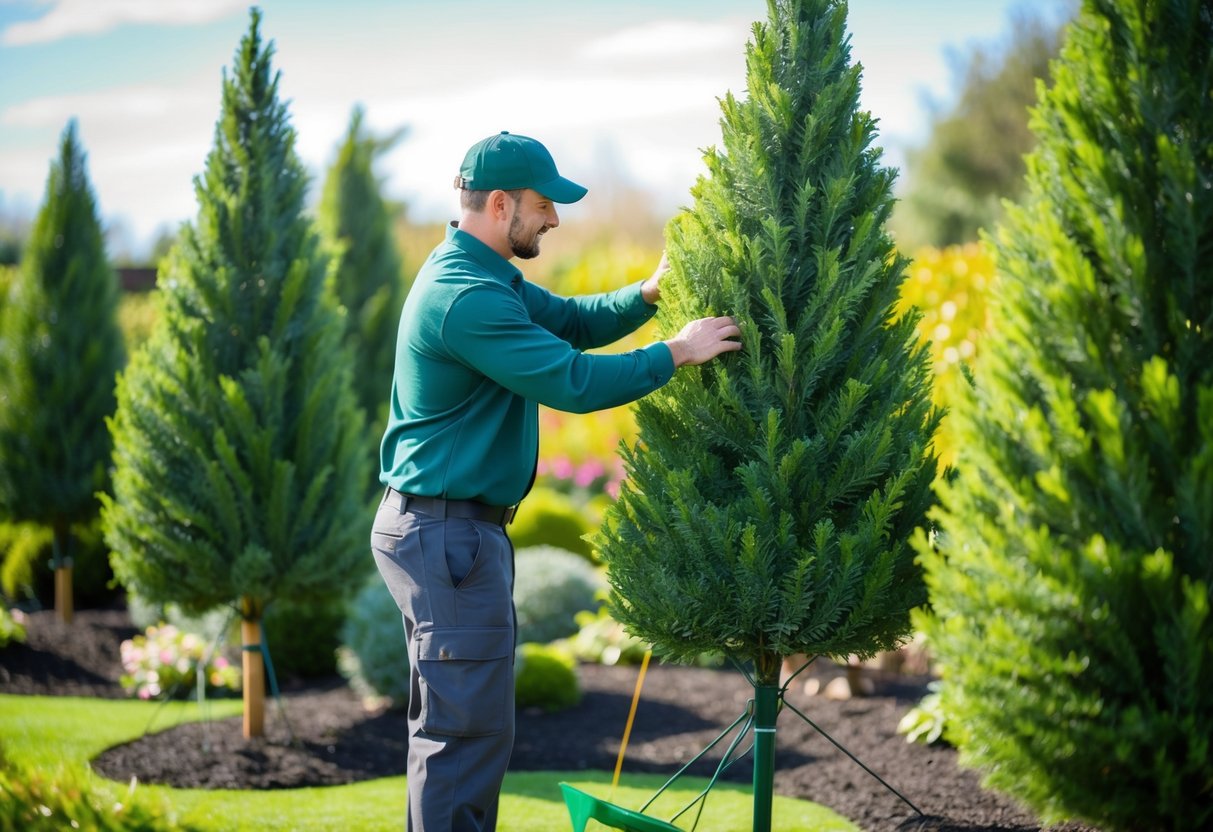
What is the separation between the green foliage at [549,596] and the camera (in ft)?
29.5

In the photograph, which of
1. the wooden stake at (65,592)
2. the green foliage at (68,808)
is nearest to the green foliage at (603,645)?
the wooden stake at (65,592)

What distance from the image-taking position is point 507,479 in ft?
12.0

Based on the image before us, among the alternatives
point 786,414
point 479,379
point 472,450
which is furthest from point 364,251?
point 786,414

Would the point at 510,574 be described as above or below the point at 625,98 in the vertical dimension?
below

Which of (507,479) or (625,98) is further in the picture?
(625,98)

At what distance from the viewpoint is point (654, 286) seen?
13.1ft

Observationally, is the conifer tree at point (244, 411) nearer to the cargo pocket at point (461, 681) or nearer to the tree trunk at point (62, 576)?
the cargo pocket at point (461, 681)

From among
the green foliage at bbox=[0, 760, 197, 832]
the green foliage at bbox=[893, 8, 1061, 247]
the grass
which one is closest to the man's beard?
the green foliage at bbox=[0, 760, 197, 832]

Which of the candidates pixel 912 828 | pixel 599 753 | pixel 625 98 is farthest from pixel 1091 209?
pixel 625 98

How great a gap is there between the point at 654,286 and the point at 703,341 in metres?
0.60

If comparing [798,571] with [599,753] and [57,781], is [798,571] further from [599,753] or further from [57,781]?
[599,753]

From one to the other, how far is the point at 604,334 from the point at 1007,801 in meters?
2.55

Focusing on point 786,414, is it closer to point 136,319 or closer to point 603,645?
point 603,645

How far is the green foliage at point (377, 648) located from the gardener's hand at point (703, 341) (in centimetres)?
422
